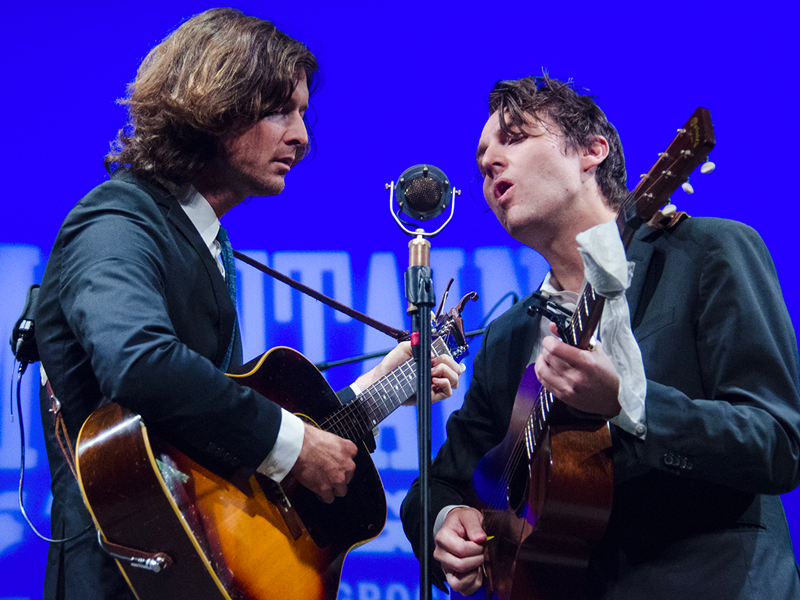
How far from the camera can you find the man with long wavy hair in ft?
4.45

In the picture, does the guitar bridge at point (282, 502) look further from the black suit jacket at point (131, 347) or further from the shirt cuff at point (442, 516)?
the shirt cuff at point (442, 516)

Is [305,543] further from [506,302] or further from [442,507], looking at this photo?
[506,302]

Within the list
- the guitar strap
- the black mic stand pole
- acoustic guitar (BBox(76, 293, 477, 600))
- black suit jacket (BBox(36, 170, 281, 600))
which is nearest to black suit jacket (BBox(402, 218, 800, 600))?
the black mic stand pole

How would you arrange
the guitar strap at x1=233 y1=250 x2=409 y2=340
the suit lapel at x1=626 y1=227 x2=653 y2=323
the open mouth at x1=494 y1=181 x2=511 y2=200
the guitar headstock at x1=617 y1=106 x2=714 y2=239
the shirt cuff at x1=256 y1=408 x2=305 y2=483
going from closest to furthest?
1. the guitar headstock at x1=617 y1=106 x2=714 y2=239
2. the shirt cuff at x1=256 y1=408 x2=305 y2=483
3. the suit lapel at x1=626 y1=227 x2=653 y2=323
4. the open mouth at x1=494 y1=181 x2=511 y2=200
5. the guitar strap at x1=233 y1=250 x2=409 y2=340

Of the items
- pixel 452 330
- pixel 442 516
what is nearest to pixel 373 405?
pixel 442 516

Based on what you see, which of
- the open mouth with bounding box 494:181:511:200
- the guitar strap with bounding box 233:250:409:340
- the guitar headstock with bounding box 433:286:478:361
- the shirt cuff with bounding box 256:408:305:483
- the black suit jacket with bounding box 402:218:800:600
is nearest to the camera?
the black suit jacket with bounding box 402:218:800:600

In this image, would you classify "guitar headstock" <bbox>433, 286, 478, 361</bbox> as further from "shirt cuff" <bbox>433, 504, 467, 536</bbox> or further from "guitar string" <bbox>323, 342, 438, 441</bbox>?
"shirt cuff" <bbox>433, 504, 467, 536</bbox>

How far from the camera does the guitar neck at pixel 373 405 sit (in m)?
1.99

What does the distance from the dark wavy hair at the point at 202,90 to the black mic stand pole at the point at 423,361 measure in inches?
34.9

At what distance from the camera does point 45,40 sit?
120 inches

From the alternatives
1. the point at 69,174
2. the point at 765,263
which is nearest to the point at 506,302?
the point at 765,263

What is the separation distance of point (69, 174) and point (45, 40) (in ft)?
2.35

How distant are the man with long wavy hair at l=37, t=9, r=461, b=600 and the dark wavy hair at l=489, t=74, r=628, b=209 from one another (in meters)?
0.77

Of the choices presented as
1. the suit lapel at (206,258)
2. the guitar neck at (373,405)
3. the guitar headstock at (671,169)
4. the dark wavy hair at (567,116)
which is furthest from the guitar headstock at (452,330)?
the guitar headstock at (671,169)
